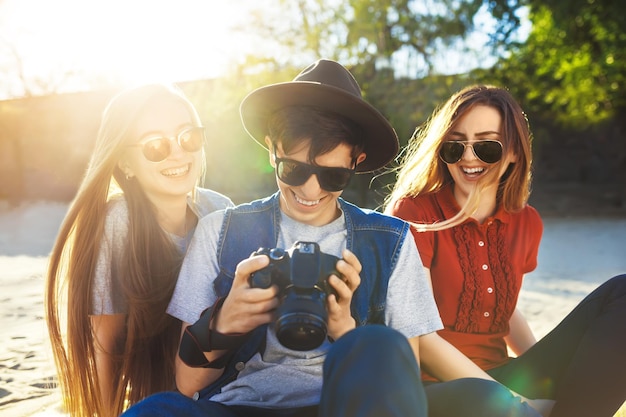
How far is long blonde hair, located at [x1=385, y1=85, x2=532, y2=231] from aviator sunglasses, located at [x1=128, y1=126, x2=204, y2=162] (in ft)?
2.99

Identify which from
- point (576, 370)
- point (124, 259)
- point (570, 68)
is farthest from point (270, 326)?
point (570, 68)

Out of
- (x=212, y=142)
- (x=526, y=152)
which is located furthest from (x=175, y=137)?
(x=212, y=142)

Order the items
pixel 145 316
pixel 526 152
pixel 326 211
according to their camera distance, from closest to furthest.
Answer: pixel 326 211
pixel 145 316
pixel 526 152

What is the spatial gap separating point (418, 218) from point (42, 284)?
17.8 feet

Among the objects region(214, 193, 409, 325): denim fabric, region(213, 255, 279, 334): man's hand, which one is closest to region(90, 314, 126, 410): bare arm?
region(214, 193, 409, 325): denim fabric

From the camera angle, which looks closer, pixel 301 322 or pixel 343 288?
pixel 301 322

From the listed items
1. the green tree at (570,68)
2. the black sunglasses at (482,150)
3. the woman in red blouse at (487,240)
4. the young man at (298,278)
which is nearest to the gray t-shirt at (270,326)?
the young man at (298,278)

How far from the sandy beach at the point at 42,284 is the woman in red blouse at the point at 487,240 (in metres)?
1.83

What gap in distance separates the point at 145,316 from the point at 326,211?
2.74 feet

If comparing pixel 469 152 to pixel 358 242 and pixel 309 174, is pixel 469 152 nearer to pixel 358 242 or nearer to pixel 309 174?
pixel 358 242

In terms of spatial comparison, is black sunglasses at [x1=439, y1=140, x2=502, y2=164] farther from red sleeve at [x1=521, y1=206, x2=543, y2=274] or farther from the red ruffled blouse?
red sleeve at [x1=521, y1=206, x2=543, y2=274]

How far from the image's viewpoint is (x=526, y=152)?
2711 mm

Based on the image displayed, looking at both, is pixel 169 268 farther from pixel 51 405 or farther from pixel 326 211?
pixel 51 405

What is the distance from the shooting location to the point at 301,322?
149 centimetres
